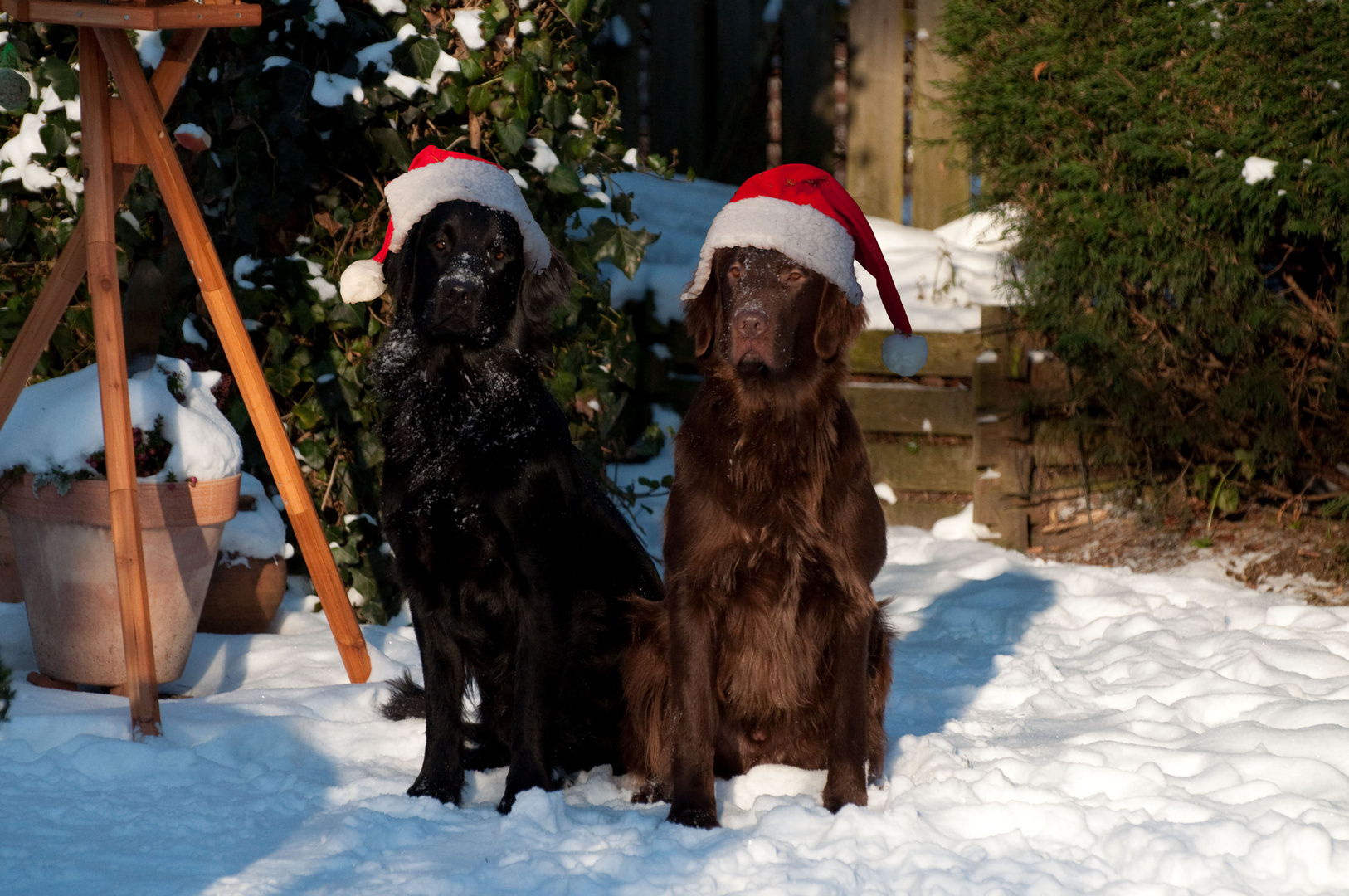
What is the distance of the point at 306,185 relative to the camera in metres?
3.77

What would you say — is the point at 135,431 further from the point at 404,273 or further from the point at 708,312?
the point at 708,312

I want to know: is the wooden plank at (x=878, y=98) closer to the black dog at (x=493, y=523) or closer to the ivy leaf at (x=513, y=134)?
the ivy leaf at (x=513, y=134)

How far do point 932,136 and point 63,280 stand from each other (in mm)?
4030

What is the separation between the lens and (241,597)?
3678 mm

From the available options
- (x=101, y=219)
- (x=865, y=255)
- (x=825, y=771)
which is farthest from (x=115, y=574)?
(x=865, y=255)

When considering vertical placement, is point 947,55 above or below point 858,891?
above

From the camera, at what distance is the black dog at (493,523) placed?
2584mm

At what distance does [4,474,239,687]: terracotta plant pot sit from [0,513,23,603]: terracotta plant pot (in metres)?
0.52

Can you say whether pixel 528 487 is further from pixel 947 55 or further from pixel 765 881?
pixel 947 55

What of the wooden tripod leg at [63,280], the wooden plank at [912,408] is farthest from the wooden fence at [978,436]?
the wooden tripod leg at [63,280]

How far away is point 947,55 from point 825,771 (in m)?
3.34

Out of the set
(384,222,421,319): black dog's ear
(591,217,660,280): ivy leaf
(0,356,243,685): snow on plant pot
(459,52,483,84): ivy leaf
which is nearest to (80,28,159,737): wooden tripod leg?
(0,356,243,685): snow on plant pot

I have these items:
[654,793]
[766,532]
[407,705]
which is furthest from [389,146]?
[654,793]

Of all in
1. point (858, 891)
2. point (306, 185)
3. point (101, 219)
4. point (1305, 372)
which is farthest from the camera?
point (1305, 372)
